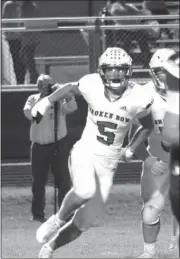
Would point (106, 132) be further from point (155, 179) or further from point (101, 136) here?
point (155, 179)

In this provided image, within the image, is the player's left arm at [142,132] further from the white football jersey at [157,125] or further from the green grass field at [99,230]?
the green grass field at [99,230]

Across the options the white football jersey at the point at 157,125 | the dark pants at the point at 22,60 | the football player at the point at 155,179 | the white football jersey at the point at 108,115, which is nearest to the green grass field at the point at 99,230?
the football player at the point at 155,179

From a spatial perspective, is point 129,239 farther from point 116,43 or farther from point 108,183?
point 116,43

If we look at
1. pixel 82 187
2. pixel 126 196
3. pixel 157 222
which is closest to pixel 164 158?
pixel 157 222

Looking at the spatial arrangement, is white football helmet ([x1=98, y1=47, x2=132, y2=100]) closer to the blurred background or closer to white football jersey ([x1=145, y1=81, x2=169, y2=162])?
white football jersey ([x1=145, y1=81, x2=169, y2=162])

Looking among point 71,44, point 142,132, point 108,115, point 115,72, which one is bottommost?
point 71,44

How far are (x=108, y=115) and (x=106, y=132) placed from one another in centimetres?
15

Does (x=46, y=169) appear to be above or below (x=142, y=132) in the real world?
below

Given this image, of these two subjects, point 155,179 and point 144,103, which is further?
point 155,179

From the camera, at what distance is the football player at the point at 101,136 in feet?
26.8

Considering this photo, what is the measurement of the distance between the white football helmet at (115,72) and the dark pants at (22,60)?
5637 mm

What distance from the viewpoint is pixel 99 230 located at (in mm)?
11664

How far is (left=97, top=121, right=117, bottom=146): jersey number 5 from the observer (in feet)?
27.3

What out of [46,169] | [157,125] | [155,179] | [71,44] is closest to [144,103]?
[157,125]
